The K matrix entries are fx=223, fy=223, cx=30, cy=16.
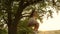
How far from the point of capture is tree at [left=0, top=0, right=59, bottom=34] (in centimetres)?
664

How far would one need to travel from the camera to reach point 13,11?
7.47m

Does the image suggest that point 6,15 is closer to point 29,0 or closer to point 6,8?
point 6,8

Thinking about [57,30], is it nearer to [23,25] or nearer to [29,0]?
[23,25]

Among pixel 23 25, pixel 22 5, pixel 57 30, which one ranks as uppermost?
pixel 22 5

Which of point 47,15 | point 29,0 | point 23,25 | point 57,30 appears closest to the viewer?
point 29,0

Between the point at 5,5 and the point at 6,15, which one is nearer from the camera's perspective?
the point at 5,5

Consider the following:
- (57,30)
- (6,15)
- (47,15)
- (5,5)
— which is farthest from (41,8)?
(57,30)

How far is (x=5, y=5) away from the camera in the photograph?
21.6 feet

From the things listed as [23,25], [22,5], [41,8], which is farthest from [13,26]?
[23,25]

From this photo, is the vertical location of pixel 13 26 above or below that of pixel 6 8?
below

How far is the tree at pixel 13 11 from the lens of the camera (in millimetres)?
6637

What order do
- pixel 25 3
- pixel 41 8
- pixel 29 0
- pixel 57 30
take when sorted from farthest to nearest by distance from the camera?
1. pixel 57 30
2. pixel 41 8
3. pixel 25 3
4. pixel 29 0

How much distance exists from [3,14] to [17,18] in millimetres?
598

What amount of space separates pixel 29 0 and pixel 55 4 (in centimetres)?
97
